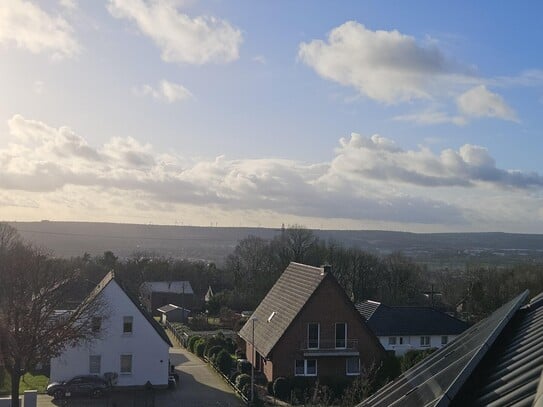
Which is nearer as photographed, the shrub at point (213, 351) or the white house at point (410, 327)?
the shrub at point (213, 351)

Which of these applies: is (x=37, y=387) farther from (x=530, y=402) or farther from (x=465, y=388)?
(x=530, y=402)

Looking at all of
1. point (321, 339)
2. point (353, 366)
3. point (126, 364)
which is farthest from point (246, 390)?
point (126, 364)

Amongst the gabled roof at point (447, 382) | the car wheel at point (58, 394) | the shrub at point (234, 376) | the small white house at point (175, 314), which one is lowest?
the small white house at point (175, 314)

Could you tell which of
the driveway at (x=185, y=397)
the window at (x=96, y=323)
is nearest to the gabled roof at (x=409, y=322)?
the driveway at (x=185, y=397)

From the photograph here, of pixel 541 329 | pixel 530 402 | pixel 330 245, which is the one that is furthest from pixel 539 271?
pixel 530 402

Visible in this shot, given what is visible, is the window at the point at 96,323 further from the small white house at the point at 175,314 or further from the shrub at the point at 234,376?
the small white house at the point at 175,314

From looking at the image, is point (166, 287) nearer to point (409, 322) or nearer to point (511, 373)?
point (409, 322)

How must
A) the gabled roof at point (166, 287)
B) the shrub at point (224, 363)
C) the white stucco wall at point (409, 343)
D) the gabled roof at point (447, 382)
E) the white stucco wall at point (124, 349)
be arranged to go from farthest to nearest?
the gabled roof at point (166, 287), the white stucco wall at point (409, 343), the shrub at point (224, 363), the white stucco wall at point (124, 349), the gabled roof at point (447, 382)

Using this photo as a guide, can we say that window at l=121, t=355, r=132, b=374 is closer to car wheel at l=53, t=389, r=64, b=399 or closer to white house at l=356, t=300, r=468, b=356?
car wheel at l=53, t=389, r=64, b=399
